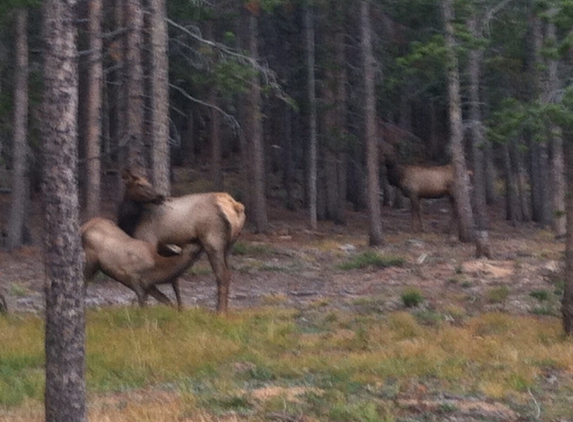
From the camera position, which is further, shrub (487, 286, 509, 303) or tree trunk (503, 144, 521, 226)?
tree trunk (503, 144, 521, 226)

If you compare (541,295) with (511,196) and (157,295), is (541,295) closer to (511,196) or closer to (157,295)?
(157,295)

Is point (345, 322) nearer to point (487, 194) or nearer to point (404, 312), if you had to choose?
point (404, 312)

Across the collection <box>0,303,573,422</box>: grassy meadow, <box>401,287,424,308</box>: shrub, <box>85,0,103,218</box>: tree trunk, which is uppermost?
<box>85,0,103,218</box>: tree trunk

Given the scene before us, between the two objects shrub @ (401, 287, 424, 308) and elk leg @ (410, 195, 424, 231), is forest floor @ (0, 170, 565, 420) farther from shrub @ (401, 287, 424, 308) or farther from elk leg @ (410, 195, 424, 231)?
elk leg @ (410, 195, 424, 231)

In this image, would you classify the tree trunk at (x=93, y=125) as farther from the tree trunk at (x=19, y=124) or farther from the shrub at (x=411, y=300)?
the shrub at (x=411, y=300)

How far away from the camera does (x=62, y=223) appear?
276 inches

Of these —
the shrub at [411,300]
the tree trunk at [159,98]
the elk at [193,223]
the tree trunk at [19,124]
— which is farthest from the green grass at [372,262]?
the elk at [193,223]

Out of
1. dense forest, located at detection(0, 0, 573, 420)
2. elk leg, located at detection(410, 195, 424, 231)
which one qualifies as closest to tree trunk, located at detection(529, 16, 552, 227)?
dense forest, located at detection(0, 0, 573, 420)

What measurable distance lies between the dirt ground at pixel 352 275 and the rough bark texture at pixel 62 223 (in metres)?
8.38

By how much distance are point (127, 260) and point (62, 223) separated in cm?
699

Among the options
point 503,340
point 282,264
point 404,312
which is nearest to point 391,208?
point 282,264

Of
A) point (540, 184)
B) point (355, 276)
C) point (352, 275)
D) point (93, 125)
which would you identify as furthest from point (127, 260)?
point (540, 184)

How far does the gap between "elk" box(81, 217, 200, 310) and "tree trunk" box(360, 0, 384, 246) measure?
40.4 ft

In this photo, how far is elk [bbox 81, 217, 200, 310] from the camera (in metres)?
13.9
